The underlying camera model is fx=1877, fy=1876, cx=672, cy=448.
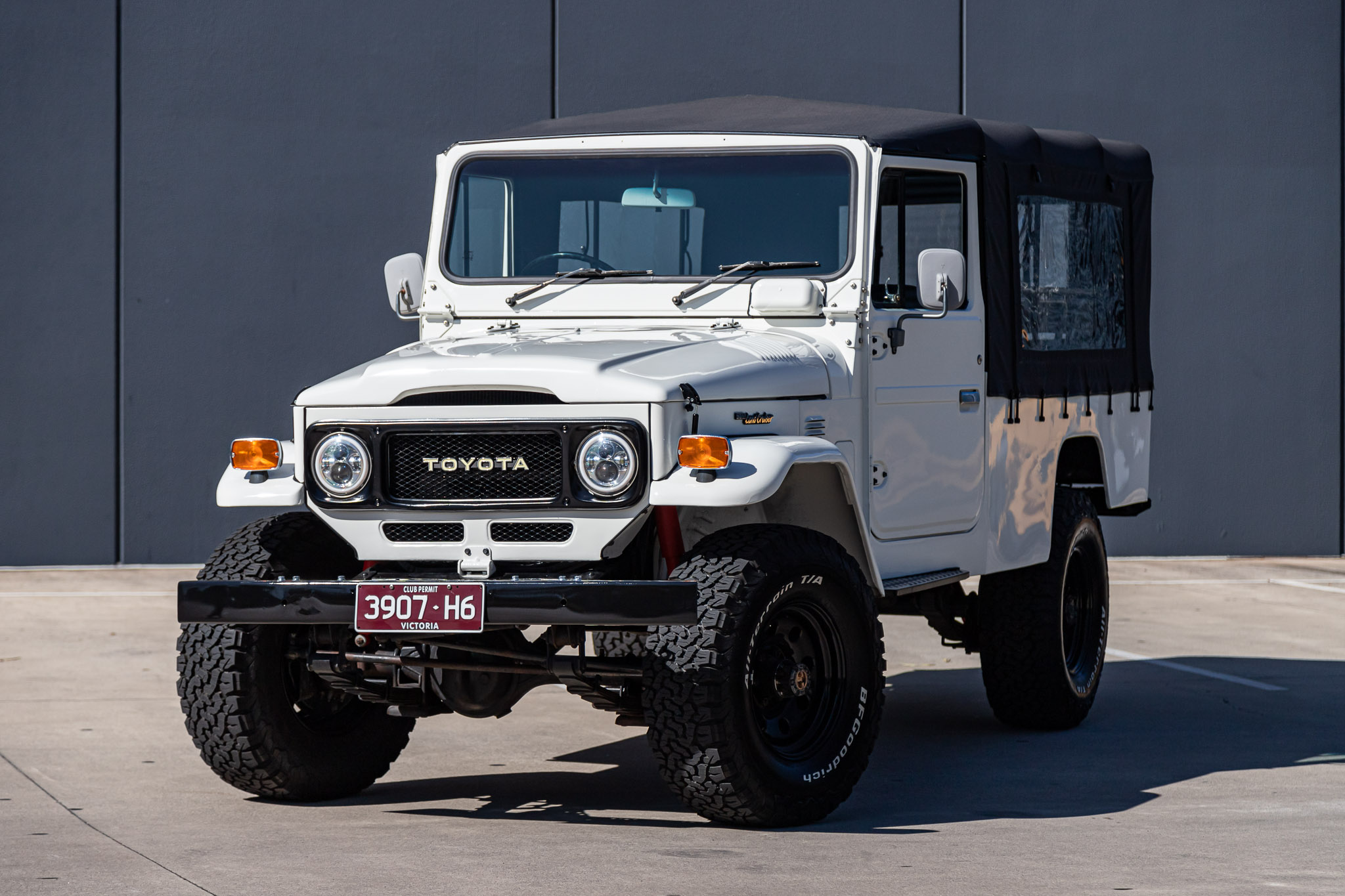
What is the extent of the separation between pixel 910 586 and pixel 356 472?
2.22 metres

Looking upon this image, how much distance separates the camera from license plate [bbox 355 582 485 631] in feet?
19.4

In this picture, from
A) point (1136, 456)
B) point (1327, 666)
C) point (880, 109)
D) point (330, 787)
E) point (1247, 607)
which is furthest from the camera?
point (1247, 607)

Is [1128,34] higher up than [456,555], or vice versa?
[1128,34]

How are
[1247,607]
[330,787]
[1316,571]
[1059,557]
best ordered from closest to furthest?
[330,787] < [1059,557] < [1247,607] < [1316,571]

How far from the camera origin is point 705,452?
19.8 ft

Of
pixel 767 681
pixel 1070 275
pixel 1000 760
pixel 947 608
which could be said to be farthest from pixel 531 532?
pixel 1070 275

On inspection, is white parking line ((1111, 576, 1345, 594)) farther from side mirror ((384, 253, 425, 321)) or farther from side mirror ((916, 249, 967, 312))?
side mirror ((384, 253, 425, 321))

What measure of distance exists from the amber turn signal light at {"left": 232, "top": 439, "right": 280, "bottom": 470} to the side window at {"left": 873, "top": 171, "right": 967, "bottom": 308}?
235 centimetres

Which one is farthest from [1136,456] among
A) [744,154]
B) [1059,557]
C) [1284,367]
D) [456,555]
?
[1284,367]

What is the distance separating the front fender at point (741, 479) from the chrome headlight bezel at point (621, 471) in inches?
3.3

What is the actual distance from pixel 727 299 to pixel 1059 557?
94.8 inches

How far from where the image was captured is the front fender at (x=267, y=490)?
21.2ft

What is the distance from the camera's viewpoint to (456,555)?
6.34m

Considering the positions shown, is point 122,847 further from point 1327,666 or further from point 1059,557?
point 1327,666
